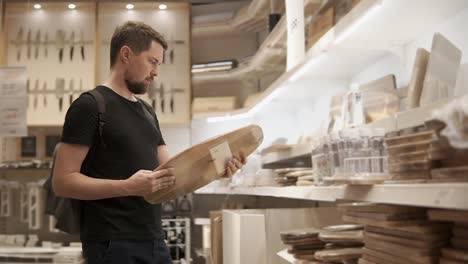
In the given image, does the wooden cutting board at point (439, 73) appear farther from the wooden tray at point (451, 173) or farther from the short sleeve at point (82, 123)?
the short sleeve at point (82, 123)

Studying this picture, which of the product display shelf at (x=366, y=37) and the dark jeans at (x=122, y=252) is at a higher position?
the product display shelf at (x=366, y=37)

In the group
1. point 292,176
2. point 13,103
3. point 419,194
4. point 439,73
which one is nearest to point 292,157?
point 292,176

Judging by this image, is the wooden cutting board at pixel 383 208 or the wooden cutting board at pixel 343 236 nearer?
the wooden cutting board at pixel 383 208

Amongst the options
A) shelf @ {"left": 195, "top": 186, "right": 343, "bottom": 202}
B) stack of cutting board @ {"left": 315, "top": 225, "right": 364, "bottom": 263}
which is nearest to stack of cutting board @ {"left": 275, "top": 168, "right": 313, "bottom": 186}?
shelf @ {"left": 195, "top": 186, "right": 343, "bottom": 202}

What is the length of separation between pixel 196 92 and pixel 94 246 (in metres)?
4.12

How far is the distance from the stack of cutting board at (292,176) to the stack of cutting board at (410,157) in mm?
1085

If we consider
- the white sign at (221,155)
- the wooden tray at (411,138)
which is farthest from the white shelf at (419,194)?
the white sign at (221,155)

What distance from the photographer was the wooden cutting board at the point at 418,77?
5.68 feet

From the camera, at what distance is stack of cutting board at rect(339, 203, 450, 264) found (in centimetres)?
130

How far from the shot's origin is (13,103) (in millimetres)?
4594

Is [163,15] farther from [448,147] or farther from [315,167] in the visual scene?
[448,147]

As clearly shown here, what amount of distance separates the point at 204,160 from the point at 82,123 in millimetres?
446

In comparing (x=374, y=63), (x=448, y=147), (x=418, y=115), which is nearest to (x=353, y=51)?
(x=374, y=63)

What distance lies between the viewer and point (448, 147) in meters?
1.08
